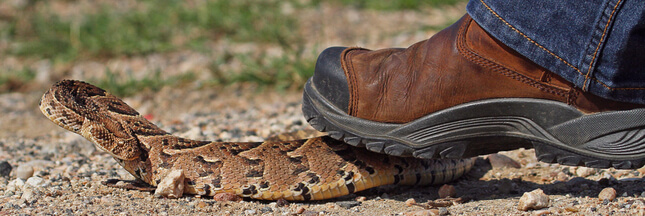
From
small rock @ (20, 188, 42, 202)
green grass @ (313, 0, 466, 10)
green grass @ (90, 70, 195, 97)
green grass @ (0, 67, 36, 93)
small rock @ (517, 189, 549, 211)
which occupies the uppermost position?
green grass @ (313, 0, 466, 10)

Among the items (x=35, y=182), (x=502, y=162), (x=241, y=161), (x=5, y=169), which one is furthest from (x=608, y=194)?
(x=5, y=169)

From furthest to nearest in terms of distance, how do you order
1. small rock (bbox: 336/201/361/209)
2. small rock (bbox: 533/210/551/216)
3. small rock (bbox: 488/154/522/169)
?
small rock (bbox: 488/154/522/169)
small rock (bbox: 336/201/361/209)
small rock (bbox: 533/210/551/216)

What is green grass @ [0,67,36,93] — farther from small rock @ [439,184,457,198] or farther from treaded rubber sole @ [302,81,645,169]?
small rock @ [439,184,457,198]

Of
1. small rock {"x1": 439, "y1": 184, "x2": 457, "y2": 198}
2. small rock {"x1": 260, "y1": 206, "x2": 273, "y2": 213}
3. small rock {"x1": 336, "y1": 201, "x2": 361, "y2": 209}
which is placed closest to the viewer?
small rock {"x1": 260, "y1": 206, "x2": 273, "y2": 213}

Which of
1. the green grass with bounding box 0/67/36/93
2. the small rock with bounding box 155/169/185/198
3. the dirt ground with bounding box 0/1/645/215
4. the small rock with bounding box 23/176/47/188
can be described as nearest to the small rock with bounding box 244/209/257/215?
the dirt ground with bounding box 0/1/645/215

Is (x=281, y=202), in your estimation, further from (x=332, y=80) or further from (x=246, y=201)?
(x=332, y=80)

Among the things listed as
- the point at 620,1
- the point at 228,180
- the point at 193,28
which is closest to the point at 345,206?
the point at 228,180
